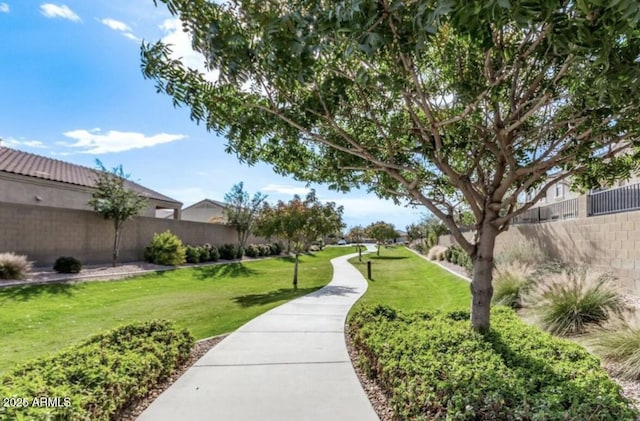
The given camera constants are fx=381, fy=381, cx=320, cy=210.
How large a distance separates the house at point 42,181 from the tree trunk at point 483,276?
735 inches

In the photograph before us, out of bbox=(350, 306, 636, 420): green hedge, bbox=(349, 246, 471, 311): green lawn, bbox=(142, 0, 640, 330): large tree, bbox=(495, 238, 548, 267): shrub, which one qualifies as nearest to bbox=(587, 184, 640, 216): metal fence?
bbox=(495, 238, 548, 267): shrub

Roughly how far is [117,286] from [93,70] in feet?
29.4

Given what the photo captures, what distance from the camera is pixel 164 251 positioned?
68.8ft

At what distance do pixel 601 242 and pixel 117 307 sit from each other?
13.6 m

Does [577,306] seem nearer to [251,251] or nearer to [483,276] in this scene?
[483,276]

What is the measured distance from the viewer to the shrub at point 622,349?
4.76 meters

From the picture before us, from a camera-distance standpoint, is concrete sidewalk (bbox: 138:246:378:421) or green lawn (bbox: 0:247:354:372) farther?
green lawn (bbox: 0:247:354:372)

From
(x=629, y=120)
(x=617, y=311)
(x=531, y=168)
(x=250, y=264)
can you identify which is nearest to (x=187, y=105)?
(x=531, y=168)

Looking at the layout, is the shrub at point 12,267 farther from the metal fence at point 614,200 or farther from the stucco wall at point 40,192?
the metal fence at point 614,200

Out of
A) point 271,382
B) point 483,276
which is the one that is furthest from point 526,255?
point 271,382

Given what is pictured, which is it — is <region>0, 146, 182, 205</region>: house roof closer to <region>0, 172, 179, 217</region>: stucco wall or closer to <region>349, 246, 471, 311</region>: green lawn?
<region>0, 172, 179, 217</region>: stucco wall

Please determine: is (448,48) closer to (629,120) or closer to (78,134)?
(629,120)

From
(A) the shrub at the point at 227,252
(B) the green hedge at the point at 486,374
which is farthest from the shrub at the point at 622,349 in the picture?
(A) the shrub at the point at 227,252

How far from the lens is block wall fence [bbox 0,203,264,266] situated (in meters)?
14.6
